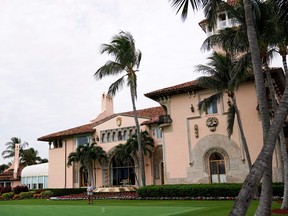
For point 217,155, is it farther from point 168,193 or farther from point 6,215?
point 6,215

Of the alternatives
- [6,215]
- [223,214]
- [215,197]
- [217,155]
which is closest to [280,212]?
[223,214]

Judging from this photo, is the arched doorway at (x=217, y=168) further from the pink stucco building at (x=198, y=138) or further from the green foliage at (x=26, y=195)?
the green foliage at (x=26, y=195)

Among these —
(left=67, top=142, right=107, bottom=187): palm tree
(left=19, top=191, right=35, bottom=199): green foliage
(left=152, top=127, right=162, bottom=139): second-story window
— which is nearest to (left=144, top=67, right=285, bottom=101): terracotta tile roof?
(left=152, top=127, right=162, bottom=139): second-story window

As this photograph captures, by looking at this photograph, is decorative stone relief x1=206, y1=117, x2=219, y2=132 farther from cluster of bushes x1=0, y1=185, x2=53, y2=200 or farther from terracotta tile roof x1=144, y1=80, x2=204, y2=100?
cluster of bushes x1=0, y1=185, x2=53, y2=200

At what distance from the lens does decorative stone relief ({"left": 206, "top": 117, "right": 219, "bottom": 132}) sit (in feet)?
90.5

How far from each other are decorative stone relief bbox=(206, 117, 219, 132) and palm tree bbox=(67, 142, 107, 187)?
48.3 feet

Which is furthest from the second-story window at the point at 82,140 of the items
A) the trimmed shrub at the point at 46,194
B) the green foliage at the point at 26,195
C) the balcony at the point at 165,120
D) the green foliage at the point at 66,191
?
the balcony at the point at 165,120

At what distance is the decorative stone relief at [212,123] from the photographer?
27.6m

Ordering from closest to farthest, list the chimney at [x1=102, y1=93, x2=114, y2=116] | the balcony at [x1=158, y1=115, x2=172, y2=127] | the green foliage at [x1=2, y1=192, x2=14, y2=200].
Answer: the balcony at [x1=158, y1=115, x2=172, y2=127], the green foliage at [x1=2, y1=192, x2=14, y2=200], the chimney at [x1=102, y1=93, x2=114, y2=116]

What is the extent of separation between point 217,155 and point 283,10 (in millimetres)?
18042

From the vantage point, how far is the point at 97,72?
29.0 m

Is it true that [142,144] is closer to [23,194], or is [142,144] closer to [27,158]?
[23,194]

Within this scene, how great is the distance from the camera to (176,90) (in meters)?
29.3

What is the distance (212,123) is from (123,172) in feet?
48.9
